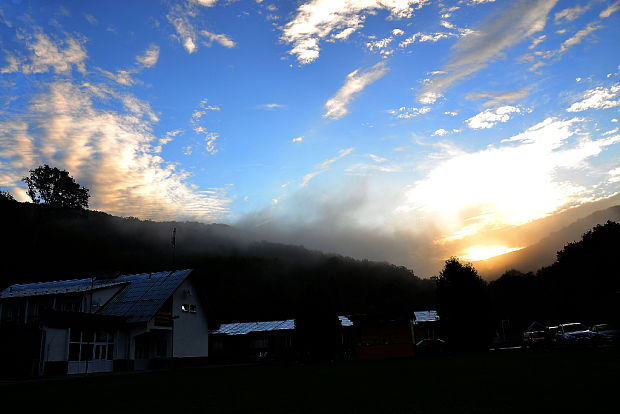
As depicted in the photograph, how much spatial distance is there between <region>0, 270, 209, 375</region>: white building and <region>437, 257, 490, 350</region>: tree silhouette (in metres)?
21.7

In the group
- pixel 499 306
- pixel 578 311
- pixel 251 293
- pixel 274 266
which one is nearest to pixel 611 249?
pixel 578 311

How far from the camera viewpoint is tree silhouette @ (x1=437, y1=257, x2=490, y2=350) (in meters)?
29.4

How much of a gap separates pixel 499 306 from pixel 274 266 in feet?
230

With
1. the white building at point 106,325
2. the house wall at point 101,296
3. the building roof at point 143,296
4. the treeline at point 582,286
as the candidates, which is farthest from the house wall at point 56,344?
the treeline at point 582,286

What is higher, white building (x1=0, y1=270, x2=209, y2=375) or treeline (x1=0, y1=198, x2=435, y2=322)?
treeline (x1=0, y1=198, x2=435, y2=322)

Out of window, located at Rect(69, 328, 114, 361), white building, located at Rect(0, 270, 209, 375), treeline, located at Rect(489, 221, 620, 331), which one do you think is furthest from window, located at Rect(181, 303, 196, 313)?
treeline, located at Rect(489, 221, 620, 331)

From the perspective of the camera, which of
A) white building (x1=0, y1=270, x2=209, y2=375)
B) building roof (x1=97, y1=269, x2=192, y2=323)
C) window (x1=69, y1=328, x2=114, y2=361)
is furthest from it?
building roof (x1=97, y1=269, x2=192, y2=323)

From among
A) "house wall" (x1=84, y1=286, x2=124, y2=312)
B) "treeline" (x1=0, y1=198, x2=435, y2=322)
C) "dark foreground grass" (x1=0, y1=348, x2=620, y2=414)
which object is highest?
"treeline" (x1=0, y1=198, x2=435, y2=322)

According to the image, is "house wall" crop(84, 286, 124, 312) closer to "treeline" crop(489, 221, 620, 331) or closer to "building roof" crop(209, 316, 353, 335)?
"building roof" crop(209, 316, 353, 335)

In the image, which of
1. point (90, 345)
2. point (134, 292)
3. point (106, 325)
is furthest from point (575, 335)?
point (134, 292)

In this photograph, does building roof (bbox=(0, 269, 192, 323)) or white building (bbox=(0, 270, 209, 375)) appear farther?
building roof (bbox=(0, 269, 192, 323))

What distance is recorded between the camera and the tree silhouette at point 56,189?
63281 millimetres

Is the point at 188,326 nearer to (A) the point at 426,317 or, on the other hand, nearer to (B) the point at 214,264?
(A) the point at 426,317

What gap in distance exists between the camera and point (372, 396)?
10.5 m
